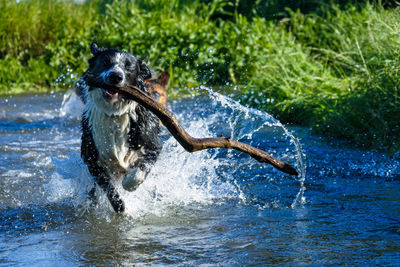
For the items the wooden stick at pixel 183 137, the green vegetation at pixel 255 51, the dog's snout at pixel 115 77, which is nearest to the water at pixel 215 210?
the wooden stick at pixel 183 137

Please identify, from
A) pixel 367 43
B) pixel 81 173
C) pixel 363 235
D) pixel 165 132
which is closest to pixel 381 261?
pixel 363 235

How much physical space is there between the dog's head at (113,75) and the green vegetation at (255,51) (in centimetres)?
266

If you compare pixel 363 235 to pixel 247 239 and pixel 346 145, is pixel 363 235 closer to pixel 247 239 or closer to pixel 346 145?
pixel 247 239

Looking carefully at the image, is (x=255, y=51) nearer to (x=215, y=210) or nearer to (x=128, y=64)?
(x=128, y=64)

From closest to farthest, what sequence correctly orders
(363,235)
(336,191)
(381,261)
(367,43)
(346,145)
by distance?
(381,261)
(363,235)
(336,191)
(346,145)
(367,43)

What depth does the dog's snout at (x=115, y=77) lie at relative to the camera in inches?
152

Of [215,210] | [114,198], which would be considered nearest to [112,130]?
[114,198]

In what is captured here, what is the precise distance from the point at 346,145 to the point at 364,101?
0.50 metres

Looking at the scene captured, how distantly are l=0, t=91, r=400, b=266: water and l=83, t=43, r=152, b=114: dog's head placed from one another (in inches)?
27.6

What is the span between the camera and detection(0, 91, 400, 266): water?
10.8 feet

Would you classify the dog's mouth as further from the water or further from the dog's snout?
the water

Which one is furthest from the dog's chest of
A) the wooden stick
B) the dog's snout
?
the wooden stick

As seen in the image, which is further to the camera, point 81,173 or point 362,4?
point 362,4

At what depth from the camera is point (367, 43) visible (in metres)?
6.93
